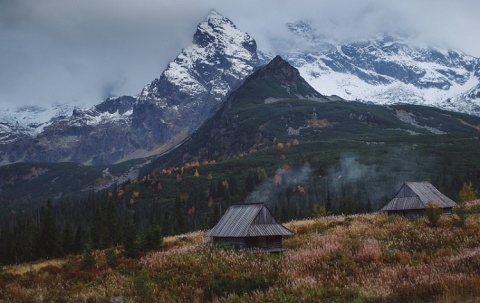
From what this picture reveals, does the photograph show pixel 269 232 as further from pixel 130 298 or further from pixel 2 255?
pixel 2 255

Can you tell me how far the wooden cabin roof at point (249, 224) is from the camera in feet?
102

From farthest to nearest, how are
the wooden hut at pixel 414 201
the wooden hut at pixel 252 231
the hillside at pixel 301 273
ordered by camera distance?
the wooden hut at pixel 414 201 < the wooden hut at pixel 252 231 < the hillside at pixel 301 273

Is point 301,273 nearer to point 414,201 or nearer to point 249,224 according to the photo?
point 249,224

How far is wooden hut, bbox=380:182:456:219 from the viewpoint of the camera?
42.8 metres

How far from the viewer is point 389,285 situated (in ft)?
52.4

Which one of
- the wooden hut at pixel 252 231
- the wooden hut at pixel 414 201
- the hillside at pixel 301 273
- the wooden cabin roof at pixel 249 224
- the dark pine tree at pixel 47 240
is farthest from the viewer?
the dark pine tree at pixel 47 240

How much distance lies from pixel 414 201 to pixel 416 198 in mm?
332

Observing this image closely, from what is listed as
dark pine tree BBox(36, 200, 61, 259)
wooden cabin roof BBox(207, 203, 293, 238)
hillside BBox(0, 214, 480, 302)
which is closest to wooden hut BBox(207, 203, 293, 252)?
wooden cabin roof BBox(207, 203, 293, 238)

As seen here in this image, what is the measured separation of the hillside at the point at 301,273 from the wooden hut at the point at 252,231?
4.12ft

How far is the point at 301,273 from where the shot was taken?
20000 millimetres

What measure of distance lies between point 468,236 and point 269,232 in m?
11.6

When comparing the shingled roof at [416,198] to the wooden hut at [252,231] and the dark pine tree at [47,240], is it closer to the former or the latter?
the wooden hut at [252,231]

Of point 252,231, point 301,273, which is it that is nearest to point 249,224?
point 252,231

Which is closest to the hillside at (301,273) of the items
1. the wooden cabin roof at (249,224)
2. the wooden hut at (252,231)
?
the wooden hut at (252,231)
